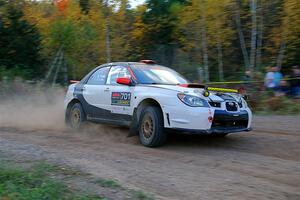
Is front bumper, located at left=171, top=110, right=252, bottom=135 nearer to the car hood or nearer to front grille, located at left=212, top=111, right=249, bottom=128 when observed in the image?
front grille, located at left=212, top=111, right=249, bottom=128

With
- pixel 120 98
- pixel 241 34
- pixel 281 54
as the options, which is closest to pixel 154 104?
pixel 120 98

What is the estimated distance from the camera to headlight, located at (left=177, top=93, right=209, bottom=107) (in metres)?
7.97

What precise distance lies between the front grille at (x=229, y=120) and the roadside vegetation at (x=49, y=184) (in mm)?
2734

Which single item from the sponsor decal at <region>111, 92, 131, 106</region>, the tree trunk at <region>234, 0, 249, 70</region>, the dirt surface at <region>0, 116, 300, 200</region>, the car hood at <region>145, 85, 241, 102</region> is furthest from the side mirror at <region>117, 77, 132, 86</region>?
the tree trunk at <region>234, 0, 249, 70</region>

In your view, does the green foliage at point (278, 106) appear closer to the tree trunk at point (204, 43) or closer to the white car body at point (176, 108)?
the white car body at point (176, 108)

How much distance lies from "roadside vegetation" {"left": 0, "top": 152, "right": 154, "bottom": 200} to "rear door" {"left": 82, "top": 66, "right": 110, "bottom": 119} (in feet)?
10.7

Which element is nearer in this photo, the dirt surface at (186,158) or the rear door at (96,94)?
the dirt surface at (186,158)

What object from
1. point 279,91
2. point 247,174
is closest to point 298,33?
point 279,91

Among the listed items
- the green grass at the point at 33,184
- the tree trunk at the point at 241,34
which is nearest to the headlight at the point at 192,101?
the green grass at the point at 33,184

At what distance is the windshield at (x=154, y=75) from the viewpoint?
9.09 metres

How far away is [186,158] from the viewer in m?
7.62

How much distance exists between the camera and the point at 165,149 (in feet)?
27.6

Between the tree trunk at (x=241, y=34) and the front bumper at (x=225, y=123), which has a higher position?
the tree trunk at (x=241, y=34)

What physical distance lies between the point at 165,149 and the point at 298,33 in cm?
1333
